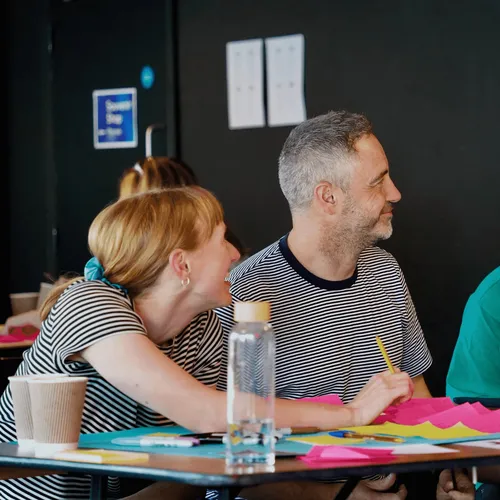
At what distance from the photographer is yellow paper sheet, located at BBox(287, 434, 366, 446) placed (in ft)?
6.28

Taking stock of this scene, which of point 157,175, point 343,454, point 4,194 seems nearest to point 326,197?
point 343,454

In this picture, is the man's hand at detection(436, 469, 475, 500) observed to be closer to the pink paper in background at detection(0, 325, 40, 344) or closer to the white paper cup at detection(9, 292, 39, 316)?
the pink paper in background at detection(0, 325, 40, 344)

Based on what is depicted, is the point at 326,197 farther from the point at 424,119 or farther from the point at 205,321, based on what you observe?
the point at 424,119

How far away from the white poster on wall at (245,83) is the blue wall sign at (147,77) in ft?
2.78

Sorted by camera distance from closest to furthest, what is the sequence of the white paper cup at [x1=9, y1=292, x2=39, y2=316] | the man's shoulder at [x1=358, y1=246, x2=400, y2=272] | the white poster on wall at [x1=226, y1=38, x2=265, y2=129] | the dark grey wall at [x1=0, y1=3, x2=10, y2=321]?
the man's shoulder at [x1=358, y1=246, x2=400, y2=272] < the white paper cup at [x1=9, y1=292, x2=39, y2=316] < the white poster on wall at [x1=226, y1=38, x2=265, y2=129] < the dark grey wall at [x1=0, y1=3, x2=10, y2=321]

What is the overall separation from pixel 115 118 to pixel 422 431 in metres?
4.42

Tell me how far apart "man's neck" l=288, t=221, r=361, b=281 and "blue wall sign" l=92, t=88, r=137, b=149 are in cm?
322

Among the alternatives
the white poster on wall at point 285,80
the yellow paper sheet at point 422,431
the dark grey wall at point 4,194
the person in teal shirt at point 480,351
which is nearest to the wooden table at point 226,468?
the yellow paper sheet at point 422,431

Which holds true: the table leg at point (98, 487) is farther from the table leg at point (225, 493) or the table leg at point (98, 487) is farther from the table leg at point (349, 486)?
the table leg at point (349, 486)

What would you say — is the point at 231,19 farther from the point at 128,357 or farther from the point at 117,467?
the point at 117,467

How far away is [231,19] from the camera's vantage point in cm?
525

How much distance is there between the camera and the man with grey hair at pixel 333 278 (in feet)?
9.61

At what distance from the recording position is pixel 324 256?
299cm

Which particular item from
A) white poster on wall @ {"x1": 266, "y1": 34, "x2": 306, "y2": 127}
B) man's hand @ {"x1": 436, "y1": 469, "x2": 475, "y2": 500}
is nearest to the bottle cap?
man's hand @ {"x1": 436, "y1": 469, "x2": 475, "y2": 500}
